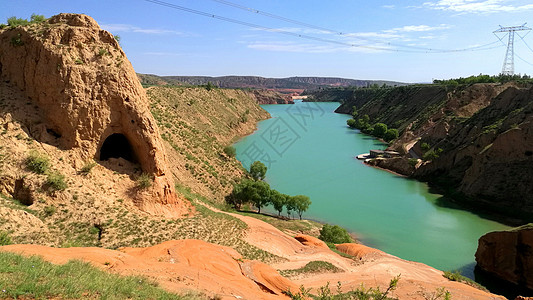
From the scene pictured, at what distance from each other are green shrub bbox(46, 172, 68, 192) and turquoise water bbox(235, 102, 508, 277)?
22.9 metres

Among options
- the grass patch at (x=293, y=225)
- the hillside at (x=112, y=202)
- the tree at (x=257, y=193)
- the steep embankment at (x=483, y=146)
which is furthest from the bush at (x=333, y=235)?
the steep embankment at (x=483, y=146)

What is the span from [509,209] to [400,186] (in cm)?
1284

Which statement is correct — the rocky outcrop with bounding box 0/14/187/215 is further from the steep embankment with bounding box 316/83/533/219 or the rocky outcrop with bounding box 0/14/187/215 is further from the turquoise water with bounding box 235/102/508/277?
the steep embankment with bounding box 316/83/533/219

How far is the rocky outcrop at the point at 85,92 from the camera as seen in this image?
16031 millimetres

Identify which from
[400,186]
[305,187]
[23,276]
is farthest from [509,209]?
[23,276]

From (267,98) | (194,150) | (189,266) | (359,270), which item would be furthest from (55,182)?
(267,98)

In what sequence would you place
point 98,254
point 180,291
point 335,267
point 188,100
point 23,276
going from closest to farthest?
1. point 23,276
2. point 180,291
3. point 98,254
4. point 335,267
5. point 188,100

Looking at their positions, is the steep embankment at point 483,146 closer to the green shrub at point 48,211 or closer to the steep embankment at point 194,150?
the steep embankment at point 194,150

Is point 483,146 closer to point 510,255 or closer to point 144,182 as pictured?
point 510,255

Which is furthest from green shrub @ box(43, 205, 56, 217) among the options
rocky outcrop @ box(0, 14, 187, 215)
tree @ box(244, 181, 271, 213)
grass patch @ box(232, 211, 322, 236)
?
tree @ box(244, 181, 271, 213)

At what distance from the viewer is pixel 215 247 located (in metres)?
15.0

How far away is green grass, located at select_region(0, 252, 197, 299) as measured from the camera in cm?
645

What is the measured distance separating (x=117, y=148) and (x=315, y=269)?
14238mm

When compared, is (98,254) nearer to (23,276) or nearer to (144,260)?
(144,260)
